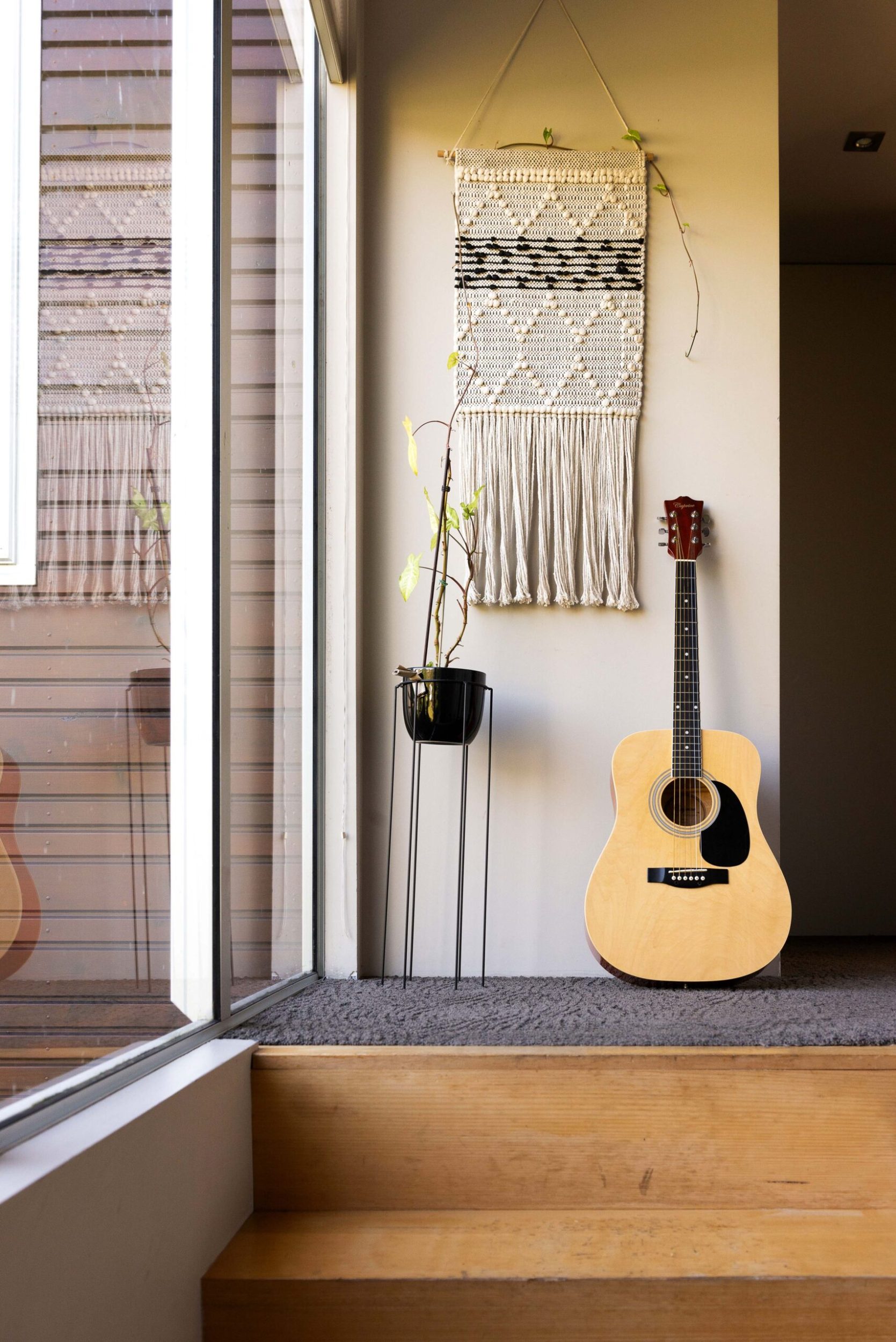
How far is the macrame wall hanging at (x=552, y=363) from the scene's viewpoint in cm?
227

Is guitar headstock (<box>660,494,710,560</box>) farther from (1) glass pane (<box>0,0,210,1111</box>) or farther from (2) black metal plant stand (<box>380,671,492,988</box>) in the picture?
(1) glass pane (<box>0,0,210,1111</box>)

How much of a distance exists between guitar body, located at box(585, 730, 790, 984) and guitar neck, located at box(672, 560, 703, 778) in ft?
0.11

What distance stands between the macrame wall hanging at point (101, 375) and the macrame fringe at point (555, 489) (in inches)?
41.0

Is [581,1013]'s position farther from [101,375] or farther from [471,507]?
[101,375]

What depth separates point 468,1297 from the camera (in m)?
1.19

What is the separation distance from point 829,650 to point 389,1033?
2.70m

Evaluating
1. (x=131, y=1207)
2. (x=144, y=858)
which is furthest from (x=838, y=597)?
(x=131, y=1207)

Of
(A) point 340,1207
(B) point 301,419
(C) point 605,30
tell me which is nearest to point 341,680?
(B) point 301,419

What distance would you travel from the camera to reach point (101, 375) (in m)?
1.08

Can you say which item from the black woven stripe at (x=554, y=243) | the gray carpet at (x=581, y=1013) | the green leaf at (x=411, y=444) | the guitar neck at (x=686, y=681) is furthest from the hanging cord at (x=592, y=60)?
the gray carpet at (x=581, y=1013)

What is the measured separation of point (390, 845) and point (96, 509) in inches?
50.8

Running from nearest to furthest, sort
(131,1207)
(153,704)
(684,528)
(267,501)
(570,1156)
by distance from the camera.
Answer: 1. (131,1207)
2. (153,704)
3. (570,1156)
4. (267,501)
5. (684,528)

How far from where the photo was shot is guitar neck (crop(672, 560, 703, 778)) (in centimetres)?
203

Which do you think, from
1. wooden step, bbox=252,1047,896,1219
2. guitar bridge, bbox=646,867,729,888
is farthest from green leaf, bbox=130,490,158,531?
guitar bridge, bbox=646,867,729,888
